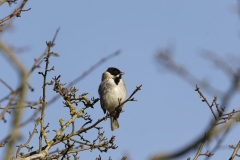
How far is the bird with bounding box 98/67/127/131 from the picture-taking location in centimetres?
1006

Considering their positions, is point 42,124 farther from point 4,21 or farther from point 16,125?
point 16,125

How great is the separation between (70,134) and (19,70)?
495 cm

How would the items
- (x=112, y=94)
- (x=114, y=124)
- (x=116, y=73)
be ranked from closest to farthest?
1. (x=112, y=94)
2. (x=114, y=124)
3. (x=116, y=73)

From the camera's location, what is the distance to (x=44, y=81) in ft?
19.6

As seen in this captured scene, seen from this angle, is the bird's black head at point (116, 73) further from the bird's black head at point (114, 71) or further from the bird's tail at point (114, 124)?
the bird's tail at point (114, 124)

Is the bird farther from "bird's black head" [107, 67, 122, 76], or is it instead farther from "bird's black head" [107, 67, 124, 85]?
"bird's black head" [107, 67, 122, 76]

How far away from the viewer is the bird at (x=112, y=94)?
10.1m

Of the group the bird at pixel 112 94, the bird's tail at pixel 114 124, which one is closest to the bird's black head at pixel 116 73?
the bird at pixel 112 94

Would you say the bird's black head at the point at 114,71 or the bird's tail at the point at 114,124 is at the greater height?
the bird's black head at the point at 114,71

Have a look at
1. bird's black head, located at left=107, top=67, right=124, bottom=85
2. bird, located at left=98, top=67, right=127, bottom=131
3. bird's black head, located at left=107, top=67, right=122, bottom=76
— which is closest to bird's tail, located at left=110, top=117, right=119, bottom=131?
bird, located at left=98, top=67, right=127, bottom=131

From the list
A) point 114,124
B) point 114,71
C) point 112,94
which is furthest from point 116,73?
point 114,124

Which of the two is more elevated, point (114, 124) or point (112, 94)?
point (112, 94)

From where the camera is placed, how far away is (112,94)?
10094mm

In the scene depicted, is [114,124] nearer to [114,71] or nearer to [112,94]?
[112,94]
